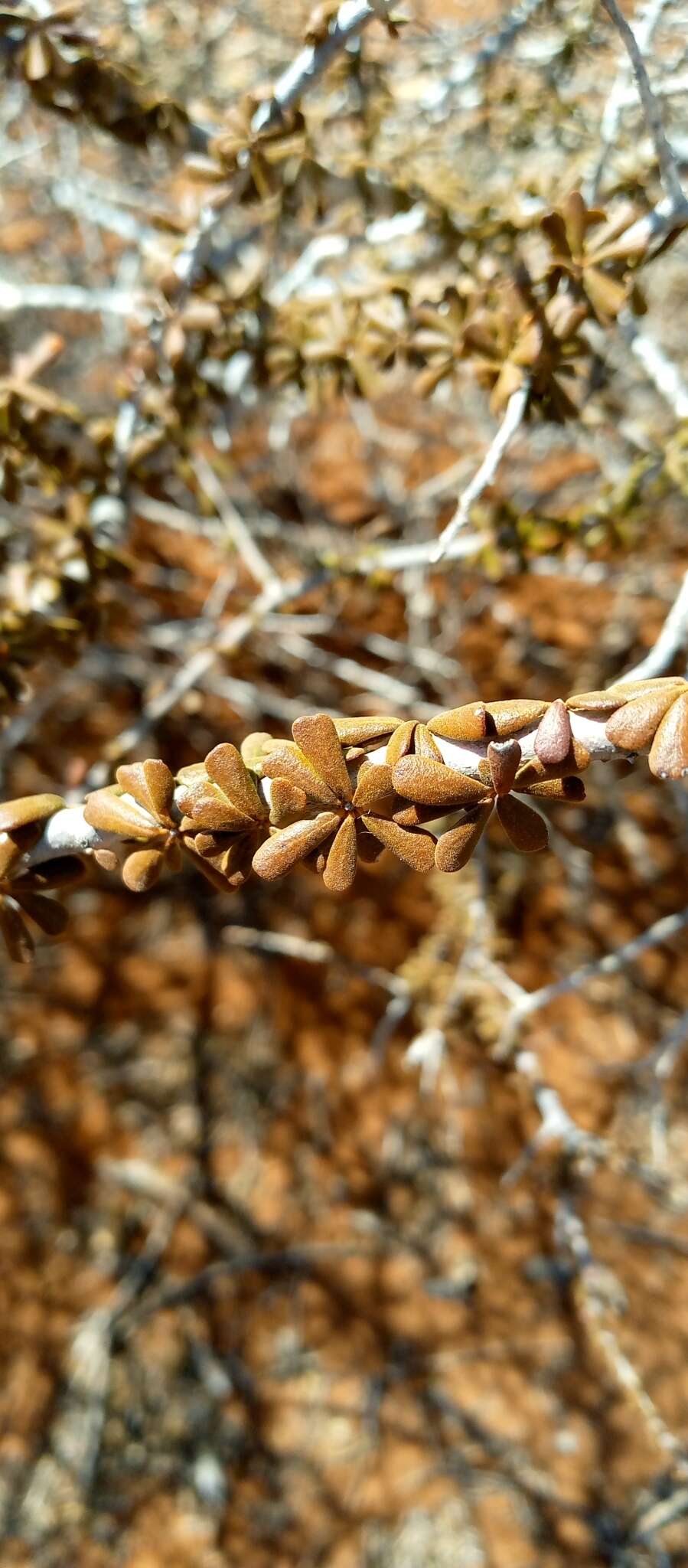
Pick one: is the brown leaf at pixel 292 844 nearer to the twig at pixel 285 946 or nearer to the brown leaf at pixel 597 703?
the brown leaf at pixel 597 703

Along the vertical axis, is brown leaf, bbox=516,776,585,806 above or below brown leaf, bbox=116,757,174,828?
below

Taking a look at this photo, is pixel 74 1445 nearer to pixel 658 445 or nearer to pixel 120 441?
pixel 120 441

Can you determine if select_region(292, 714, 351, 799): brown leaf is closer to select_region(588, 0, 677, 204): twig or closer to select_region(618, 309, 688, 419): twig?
select_region(618, 309, 688, 419): twig

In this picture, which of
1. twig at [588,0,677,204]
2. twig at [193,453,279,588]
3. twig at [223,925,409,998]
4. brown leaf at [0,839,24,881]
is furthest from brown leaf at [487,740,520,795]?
twig at [223,925,409,998]

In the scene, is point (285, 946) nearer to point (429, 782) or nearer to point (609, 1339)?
point (609, 1339)

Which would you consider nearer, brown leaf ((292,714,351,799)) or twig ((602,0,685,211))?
brown leaf ((292,714,351,799))

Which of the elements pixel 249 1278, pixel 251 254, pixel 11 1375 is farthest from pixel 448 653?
pixel 11 1375
